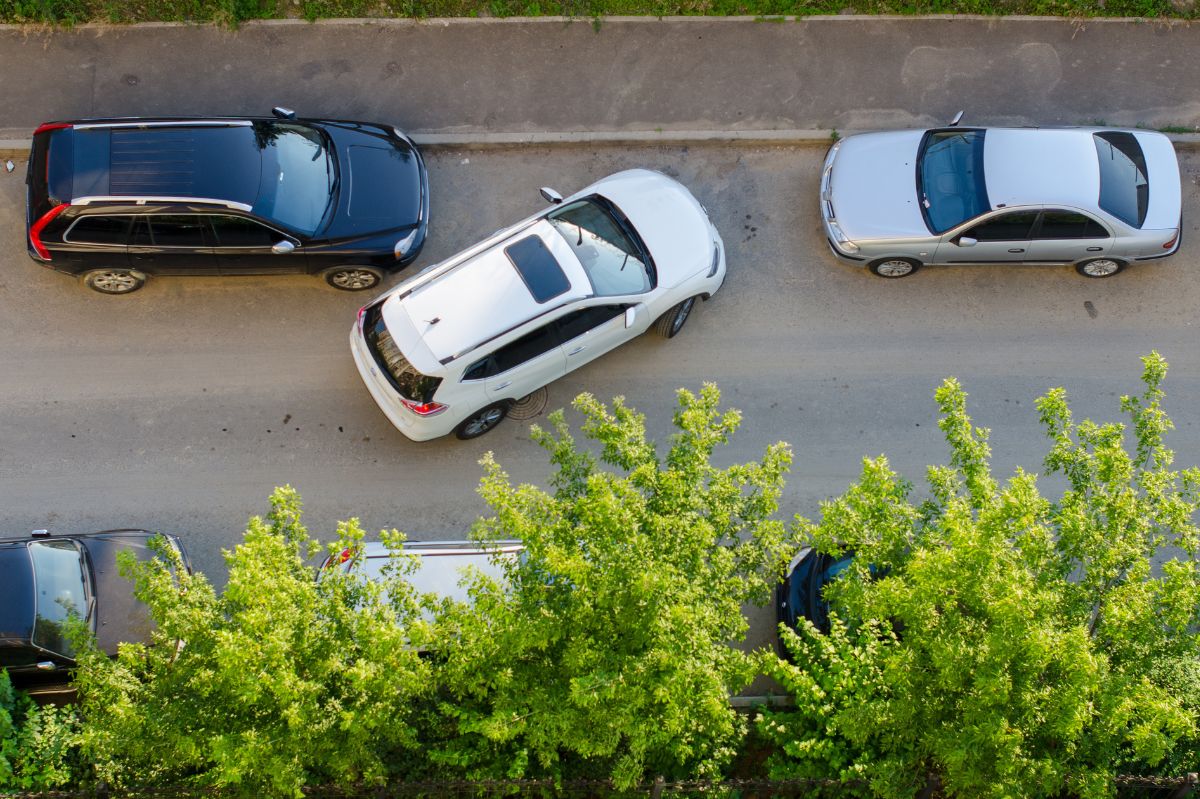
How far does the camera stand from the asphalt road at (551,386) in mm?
12062

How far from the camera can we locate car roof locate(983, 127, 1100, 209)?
12.4 metres

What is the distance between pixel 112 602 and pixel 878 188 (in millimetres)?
10541

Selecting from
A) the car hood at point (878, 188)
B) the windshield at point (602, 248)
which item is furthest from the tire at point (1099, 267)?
the windshield at point (602, 248)

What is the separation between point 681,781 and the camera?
934 centimetres

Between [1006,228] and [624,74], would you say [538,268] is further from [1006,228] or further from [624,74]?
[1006,228]

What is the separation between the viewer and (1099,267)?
43.4 ft

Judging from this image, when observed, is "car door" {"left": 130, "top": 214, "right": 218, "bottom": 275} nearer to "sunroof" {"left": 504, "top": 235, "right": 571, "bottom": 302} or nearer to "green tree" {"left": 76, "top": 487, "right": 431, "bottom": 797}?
"sunroof" {"left": 504, "top": 235, "right": 571, "bottom": 302}

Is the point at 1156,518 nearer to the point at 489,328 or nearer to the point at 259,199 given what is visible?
the point at 489,328

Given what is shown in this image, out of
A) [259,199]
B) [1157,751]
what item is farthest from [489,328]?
[1157,751]

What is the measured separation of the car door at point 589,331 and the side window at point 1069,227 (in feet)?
18.4

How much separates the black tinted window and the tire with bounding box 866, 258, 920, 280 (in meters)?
4.70

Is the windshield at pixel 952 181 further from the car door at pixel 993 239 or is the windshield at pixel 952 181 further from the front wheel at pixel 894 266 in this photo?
the front wheel at pixel 894 266

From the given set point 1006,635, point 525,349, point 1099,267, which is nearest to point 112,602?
point 525,349

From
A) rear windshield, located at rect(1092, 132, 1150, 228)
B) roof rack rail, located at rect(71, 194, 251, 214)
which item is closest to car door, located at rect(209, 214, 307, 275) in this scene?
roof rack rail, located at rect(71, 194, 251, 214)
